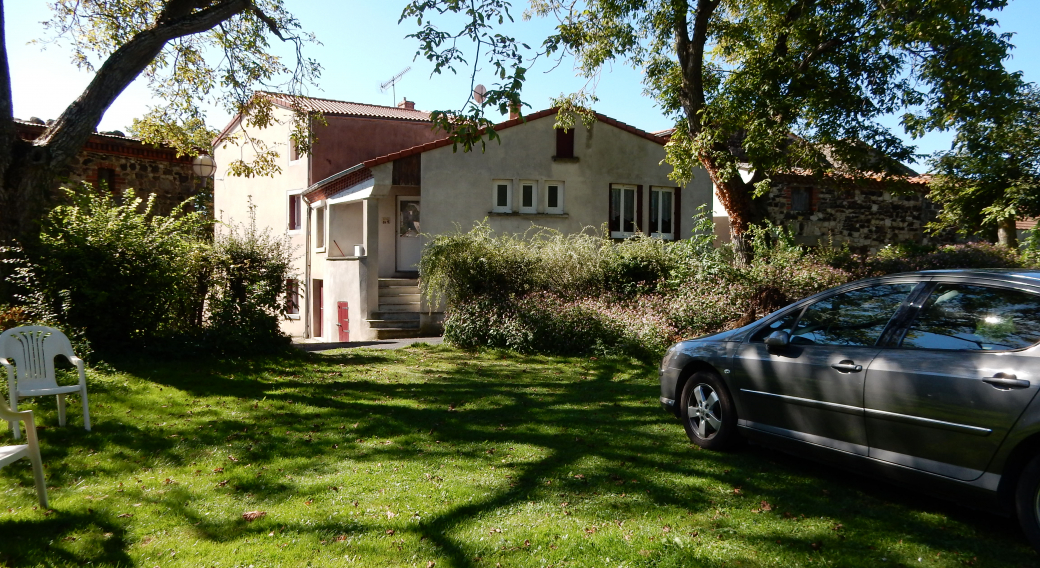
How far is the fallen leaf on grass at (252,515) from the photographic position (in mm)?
4594

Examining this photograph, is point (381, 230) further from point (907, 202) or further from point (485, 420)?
point (907, 202)

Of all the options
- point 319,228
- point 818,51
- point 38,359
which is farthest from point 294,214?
point 38,359

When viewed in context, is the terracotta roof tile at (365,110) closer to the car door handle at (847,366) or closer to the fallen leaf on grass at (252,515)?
the fallen leaf on grass at (252,515)

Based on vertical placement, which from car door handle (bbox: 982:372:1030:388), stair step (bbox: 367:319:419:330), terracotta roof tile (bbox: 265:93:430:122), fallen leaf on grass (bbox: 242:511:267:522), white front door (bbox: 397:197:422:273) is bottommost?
fallen leaf on grass (bbox: 242:511:267:522)

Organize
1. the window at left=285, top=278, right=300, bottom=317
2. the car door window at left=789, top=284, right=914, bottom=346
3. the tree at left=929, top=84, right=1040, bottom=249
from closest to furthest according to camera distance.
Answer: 1. the car door window at left=789, top=284, right=914, bottom=346
2. the window at left=285, top=278, right=300, bottom=317
3. the tree at left=929, top=84, right=1040, bottom=249

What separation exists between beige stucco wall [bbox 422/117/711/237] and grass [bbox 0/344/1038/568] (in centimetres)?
1244

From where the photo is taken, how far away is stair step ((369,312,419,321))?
750 inches

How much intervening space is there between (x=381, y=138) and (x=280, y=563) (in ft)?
74.7

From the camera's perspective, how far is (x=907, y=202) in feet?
92.0

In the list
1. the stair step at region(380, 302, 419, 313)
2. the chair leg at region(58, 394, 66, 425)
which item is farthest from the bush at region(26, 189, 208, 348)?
the stair step at region(380, 302, 419, 313)

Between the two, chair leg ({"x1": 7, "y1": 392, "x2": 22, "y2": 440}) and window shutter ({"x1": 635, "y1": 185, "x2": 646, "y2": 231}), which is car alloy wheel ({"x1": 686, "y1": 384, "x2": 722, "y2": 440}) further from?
window shutter ({"x1": 635, "y1": 185, "x2": 646, "y2": 231})

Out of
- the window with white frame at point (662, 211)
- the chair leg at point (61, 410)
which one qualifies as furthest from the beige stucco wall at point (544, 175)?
the chair leg at point (61, 410)

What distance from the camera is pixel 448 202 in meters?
20.3

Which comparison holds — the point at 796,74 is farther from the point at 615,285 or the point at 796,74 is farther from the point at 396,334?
the point at 396,334
